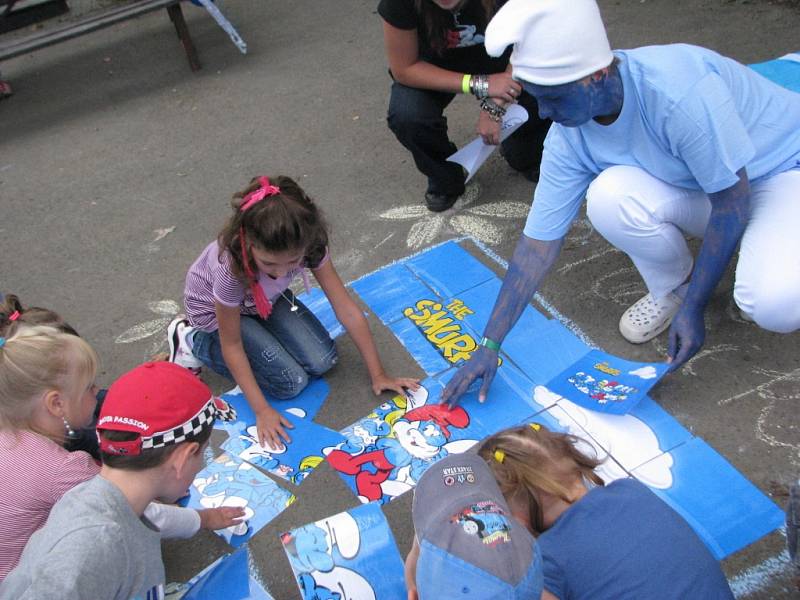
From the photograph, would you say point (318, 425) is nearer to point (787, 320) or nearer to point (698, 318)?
point (698, 318)

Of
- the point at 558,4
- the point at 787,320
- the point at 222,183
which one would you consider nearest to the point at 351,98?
the point at 222,183

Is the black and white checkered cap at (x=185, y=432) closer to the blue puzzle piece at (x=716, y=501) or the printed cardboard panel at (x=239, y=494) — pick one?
the printed cardboard panel at (x=239, y=494)

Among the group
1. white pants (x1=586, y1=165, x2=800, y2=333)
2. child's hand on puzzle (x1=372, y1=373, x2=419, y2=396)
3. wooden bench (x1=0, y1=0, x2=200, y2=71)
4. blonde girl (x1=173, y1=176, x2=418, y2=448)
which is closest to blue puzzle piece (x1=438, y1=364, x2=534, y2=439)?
child's hand on puzzle (x1=372, y1=373, x2=419, y2=396)

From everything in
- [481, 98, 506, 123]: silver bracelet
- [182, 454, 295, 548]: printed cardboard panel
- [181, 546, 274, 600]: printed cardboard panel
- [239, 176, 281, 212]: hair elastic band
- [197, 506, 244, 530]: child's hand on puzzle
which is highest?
[239, 176, 281, 212]: hair elastic band

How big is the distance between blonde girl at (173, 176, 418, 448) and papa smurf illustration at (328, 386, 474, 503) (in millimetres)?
154

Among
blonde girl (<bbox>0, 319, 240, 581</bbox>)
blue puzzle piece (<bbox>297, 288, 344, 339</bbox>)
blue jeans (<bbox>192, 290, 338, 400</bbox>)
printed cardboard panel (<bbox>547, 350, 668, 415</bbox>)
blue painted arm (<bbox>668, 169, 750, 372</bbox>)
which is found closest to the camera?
blonde girl (<bbox>0, 319, 240, 581</bbox>)

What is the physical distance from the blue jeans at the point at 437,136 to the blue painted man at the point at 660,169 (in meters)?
0.96

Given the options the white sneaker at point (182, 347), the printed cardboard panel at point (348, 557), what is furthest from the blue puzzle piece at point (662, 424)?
the white sneaker at point (182, 347)

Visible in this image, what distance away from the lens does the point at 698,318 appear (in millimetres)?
2178

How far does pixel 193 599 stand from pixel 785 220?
1979 mm

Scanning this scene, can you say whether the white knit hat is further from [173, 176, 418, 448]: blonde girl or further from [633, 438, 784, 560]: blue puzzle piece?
[633, 438, 784, 560]: blue puzzle piece

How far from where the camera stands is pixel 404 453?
234 cm

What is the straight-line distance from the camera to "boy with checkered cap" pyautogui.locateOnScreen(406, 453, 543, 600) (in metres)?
1.19

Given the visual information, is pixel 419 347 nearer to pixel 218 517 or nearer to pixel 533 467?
pixel 218 517
